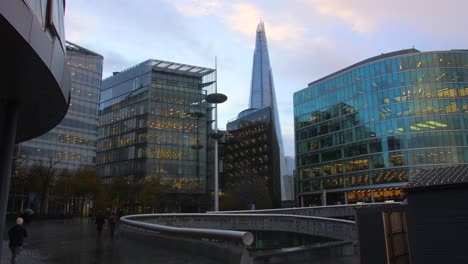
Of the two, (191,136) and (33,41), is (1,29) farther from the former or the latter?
(191,136)

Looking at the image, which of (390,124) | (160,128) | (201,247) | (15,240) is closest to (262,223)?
(201,247)

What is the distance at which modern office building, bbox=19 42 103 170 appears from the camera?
79688 mm

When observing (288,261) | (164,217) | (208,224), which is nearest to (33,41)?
(288,261)

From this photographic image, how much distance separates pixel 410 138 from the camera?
251 ft

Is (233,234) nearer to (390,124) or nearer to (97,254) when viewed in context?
(97,254)

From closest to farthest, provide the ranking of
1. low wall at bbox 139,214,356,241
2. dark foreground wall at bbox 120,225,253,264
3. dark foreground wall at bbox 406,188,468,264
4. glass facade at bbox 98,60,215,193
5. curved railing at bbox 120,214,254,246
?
dark foreground wall at bbox 406,188,468,264 < curved railing at bbox 120,214,254,246 < dark foreground wall at bbox 120,225,253,264 < low wall at bbox 139,214,356,241 < glass facade at bbox 98,60,215,193

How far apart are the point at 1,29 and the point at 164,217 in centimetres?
2396

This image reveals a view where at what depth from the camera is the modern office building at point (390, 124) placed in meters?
75.4

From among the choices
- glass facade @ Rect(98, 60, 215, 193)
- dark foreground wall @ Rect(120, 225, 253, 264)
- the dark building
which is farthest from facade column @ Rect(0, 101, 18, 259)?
glass facade @ Rect(98, 60, 215, 193)

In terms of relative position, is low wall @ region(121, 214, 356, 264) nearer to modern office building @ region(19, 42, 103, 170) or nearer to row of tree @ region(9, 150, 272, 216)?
row of tree @ region(9, 150, 272, 216)

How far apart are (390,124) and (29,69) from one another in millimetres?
78013

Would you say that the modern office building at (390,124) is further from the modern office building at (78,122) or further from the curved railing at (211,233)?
the curved railing at (211,233)

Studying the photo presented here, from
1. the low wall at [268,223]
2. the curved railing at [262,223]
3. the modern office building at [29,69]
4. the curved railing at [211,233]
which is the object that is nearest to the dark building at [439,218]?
the curved railing at [211,233]

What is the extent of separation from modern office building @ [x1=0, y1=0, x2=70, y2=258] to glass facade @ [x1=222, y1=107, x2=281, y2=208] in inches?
4376
